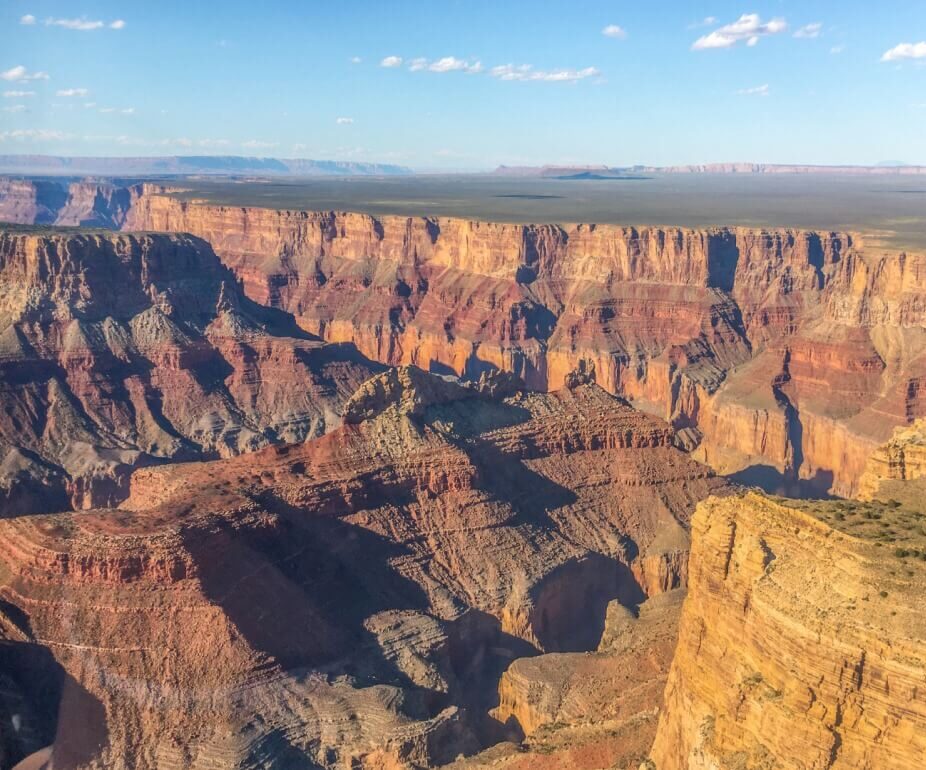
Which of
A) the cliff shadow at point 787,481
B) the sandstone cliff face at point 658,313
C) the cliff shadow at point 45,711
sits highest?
the sandstone cliff face at point 658,313

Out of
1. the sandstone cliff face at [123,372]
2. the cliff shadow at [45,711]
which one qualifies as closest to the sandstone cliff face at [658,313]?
the sandstone cliff face at [123,372]

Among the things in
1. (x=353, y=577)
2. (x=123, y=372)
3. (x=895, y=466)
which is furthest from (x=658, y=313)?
(x=895, y=466)

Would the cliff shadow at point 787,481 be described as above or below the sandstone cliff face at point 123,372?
below

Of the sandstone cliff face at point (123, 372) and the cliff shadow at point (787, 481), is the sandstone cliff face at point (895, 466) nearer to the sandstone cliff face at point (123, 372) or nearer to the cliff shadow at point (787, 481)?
the cliff shadow at point (787, 481)

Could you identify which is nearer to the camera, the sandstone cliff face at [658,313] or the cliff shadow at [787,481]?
the cliff shadow at [787,481]

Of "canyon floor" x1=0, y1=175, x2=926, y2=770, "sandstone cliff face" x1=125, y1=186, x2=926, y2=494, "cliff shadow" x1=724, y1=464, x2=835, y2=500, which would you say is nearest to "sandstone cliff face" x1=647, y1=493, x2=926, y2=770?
"canyon floor" x1=0, y1=175, x2=926, y2=770

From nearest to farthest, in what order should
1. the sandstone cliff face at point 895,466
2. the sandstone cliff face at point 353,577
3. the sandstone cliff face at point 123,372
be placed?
1. the sandstone cliff face at point 895,466
2. the sandstone cliff face at point 353,577
3. the sandstone cliff face at point 123,372

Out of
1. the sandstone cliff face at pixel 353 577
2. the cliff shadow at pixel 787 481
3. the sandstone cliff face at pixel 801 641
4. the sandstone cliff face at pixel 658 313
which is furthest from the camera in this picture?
the sandstone cliff face at pixel 658 313

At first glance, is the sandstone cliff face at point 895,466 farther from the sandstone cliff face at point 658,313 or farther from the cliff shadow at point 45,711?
the sandstone cliff face at point 658,313
